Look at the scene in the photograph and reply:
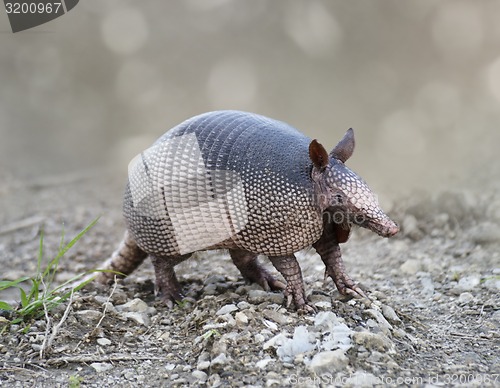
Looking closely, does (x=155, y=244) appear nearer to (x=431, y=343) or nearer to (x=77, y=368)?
(x=77, y=368)

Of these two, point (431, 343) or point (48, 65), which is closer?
point (431, 343)

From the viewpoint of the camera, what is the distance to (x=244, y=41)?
53.1ft

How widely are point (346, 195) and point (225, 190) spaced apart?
0.95 metres

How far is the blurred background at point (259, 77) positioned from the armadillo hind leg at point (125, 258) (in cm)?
536

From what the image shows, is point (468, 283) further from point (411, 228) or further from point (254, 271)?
point (254, 271)

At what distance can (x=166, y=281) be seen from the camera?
5512 millimetres

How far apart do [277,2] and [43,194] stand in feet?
29.1

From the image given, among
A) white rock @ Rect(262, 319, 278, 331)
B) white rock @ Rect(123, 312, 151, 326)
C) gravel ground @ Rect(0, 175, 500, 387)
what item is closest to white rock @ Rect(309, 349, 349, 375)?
gravel ground @ Rect(0, 175, 500, 387)

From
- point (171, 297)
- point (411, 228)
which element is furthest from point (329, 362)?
point (411, 228)

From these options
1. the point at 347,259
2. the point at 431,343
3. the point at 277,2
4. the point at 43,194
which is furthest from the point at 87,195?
the point at 277,2

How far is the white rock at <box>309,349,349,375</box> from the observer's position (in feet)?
12.3

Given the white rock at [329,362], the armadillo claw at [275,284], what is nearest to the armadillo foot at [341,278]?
the armadillo claw at [275,284]

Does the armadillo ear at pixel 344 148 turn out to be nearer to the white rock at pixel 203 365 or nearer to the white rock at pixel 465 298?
the white rock at pixel 465 298

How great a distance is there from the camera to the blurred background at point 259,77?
1238cm
